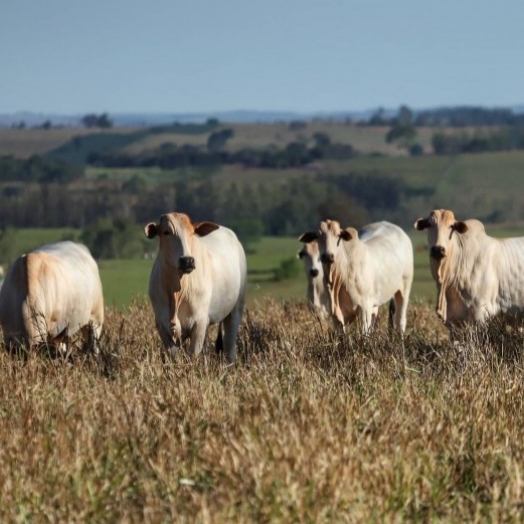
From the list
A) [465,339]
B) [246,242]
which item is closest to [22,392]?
[465,339]

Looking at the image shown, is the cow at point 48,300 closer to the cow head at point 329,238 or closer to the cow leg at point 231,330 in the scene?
the cow leg at point 231,330

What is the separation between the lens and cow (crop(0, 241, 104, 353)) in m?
12.9

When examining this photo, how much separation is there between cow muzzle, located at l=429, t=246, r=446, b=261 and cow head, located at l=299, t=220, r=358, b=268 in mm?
1704

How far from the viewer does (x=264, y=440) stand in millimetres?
8438

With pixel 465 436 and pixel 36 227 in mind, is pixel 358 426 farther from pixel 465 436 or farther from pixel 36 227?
pixel 36 227

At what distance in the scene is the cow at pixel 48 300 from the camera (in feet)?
42.3

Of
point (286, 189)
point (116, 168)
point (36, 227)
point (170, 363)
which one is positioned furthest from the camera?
point (116, 168)

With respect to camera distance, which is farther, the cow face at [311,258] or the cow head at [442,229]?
the cow face at [311,258]

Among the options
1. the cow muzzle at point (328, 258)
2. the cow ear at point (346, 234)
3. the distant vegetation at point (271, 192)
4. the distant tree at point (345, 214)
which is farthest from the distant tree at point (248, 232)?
the cow muzzle at point (328, 258)

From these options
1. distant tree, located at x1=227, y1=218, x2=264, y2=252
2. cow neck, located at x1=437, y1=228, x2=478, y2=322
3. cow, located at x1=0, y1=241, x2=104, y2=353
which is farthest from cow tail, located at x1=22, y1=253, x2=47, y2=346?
distant tree, located at x1=227, y1=218, x2=264, y2=252

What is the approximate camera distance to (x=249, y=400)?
9.62 metres

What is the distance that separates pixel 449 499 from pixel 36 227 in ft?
375

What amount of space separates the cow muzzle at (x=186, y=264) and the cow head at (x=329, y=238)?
3.23 m

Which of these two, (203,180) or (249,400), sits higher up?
(249,400)
